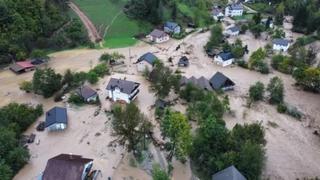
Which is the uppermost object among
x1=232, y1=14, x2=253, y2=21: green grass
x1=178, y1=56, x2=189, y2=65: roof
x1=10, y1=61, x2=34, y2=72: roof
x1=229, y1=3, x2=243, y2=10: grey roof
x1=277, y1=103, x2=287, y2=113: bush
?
x1=229, y1=3, x2=243, y2=10: grey roof

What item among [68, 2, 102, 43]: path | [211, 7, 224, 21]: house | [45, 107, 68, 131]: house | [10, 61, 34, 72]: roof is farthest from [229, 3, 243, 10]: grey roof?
[45, 107, 68, 131]: house

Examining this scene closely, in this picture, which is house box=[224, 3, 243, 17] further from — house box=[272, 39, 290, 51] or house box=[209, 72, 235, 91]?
house box=[209, 72, 235, 91]

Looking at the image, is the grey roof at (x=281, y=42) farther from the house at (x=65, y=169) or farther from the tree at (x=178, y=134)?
the house at (x=65, y=169)

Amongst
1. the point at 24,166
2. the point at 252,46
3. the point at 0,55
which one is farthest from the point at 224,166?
the point at 0,55

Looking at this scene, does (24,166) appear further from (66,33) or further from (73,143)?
(66,33)

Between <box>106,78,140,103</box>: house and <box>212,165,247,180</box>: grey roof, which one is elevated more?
<box>212,165,247,180</box>: grey roof

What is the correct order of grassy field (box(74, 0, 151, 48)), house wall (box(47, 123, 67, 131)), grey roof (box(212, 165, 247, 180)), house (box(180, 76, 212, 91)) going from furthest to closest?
grassy field (box(74, 0, 151, 48)) < house (box(180, 76, 212, 91)) < house wall (box(47, 123, 67, 131)) < grey roof (box(212, 165, 247, 180))

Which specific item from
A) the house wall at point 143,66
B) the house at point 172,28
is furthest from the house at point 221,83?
the house at point 172,28
